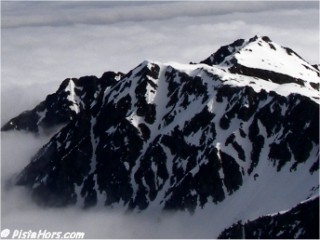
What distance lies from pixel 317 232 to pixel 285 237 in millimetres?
10964

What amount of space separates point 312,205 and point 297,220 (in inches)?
255

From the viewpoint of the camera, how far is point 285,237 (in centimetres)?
19738

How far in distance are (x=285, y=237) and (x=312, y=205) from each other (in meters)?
12.9

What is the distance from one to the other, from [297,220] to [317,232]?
1015 cm

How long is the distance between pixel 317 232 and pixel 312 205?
11.2 m

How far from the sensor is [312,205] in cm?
19938

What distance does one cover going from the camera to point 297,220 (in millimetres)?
199500

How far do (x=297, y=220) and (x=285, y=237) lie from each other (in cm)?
666

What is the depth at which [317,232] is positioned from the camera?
625 ft
